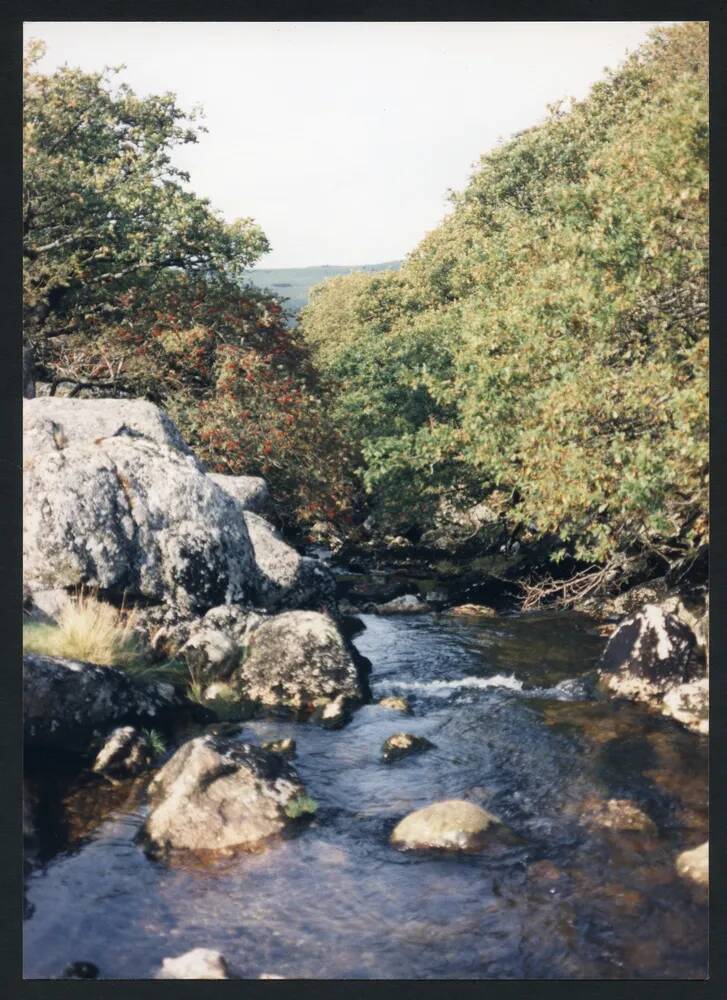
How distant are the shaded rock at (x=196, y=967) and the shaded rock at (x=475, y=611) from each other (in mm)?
12498

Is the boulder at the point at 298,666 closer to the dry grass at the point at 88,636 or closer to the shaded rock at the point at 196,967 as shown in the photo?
the dry grass at the point at 88,636

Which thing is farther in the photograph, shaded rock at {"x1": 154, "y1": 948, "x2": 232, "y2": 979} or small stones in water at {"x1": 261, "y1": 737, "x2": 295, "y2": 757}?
small stones in water at {"x1": 261, "y1": 737, "x2": 295, "y2": 757}

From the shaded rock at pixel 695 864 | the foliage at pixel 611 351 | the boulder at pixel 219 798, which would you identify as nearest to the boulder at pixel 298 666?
the boulder at pixel 219 798

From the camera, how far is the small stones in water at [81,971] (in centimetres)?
803

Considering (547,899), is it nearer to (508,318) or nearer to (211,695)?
(211,695)

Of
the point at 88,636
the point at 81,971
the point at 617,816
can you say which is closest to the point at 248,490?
Result: the point at 88,636

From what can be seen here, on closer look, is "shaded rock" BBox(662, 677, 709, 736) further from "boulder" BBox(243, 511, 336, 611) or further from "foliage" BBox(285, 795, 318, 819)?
"boulder" BBox(243, 511, 336, 611)

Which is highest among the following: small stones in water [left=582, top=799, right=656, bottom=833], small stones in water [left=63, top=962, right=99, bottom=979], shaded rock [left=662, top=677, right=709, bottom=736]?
shaded rock [left=662, top=677, right=709, bottom=736]

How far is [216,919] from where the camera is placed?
8.45 meters

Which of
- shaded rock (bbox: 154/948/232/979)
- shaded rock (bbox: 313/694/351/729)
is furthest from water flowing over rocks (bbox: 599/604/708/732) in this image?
shaded rock (bbox: 154/948/232/979)

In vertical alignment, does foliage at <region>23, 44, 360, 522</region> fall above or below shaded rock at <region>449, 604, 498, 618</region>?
above

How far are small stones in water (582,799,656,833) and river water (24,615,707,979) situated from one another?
0.12 meters

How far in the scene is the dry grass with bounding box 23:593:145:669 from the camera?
1274cm

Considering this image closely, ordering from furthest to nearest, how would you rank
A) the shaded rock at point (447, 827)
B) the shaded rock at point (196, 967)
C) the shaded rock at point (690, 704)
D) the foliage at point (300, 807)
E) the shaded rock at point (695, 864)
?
the shaded rock at point (690, 704) < the foliage at point (300, 807) < the shaded rock at point (447, 827) < the shaded rock at point (695, 864) < the shaded rock at point (196, 967)
